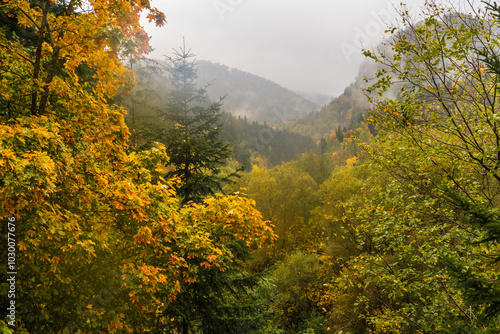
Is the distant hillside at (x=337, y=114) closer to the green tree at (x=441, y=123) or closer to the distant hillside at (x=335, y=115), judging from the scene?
the distant hillside at (x=335, y=115)

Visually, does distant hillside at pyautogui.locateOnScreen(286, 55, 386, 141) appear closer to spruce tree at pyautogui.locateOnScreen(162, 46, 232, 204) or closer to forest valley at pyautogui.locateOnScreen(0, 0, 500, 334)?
spruce tree at pyautogui.locateOnScreen(162, 46, 232, 204)

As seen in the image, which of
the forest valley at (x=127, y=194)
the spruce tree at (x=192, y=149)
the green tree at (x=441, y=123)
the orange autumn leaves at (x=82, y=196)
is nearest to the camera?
the forest valley at (x=127, y=194)

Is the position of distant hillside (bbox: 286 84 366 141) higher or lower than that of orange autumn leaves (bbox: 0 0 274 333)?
higher

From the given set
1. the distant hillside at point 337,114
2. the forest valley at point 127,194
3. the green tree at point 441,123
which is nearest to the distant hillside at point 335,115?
the distant hillside at point 337,114

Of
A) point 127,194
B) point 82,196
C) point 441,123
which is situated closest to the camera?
point 82,196

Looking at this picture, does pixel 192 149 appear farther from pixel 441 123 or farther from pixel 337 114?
pixel 337 114

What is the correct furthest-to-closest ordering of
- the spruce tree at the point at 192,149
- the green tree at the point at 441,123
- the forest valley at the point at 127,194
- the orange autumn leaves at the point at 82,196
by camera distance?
the spruce tree at the point at 192,149, the green tree at the point at 441,123, the orange autumn leaves at the point at 82,196, the forest valley at the point at 127,194

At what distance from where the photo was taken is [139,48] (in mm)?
6223

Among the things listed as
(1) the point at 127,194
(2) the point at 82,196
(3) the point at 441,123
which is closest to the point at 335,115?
(3) the point at 441,123

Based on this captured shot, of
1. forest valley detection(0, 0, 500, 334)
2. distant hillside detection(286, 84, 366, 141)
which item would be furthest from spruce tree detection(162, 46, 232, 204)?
distant hillside detection(286, 84, 366, 141)

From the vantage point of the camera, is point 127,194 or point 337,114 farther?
point 337,114

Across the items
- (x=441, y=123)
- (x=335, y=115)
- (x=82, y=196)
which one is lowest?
(x=82, y=196)

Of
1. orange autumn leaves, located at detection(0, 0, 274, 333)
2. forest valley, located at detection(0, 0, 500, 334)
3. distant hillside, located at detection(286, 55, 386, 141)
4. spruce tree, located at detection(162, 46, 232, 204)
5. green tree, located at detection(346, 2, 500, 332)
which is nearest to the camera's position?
forest valley, located at detection(0, 0, 500, 334)

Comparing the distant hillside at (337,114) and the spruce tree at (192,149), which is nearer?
the spruce tree at (192,149)
